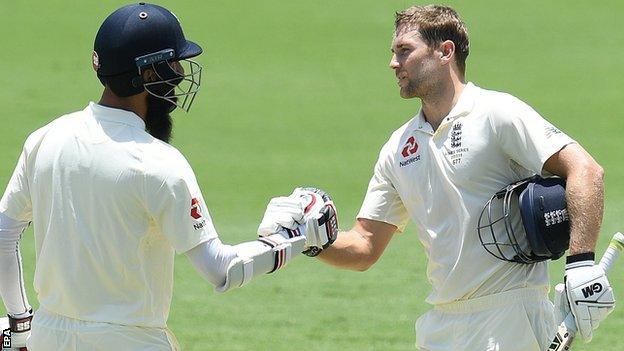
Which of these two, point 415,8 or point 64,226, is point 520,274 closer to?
point 415,8

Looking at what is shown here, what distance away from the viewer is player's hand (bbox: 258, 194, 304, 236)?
470 centimetres

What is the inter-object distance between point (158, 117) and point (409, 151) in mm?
1248

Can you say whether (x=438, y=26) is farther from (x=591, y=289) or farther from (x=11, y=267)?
(x=11, y=267)

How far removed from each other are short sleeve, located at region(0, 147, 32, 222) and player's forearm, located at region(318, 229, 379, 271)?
4.81ft

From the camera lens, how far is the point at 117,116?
4.40 metres

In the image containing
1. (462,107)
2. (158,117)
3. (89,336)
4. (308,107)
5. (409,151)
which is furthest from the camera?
(308,107)

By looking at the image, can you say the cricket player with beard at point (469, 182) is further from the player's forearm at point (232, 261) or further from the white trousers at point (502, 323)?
the player's forearm at point (232, 261)

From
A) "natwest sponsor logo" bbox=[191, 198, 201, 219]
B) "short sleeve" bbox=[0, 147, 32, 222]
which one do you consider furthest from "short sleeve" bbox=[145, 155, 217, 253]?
"short sleeve" bbox=[0, 147, 32, 222]

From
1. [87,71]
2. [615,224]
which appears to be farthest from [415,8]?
[87,71]

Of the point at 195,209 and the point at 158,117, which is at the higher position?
the point at 158,117

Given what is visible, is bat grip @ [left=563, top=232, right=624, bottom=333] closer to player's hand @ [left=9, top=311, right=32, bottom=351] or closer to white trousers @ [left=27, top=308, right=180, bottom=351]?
white trousers @ [left=27, top=308, right=180, bottom=351]

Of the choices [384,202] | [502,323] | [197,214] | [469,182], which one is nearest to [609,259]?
[502,323]

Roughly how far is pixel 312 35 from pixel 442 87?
956cm

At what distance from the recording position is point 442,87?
5.36m
